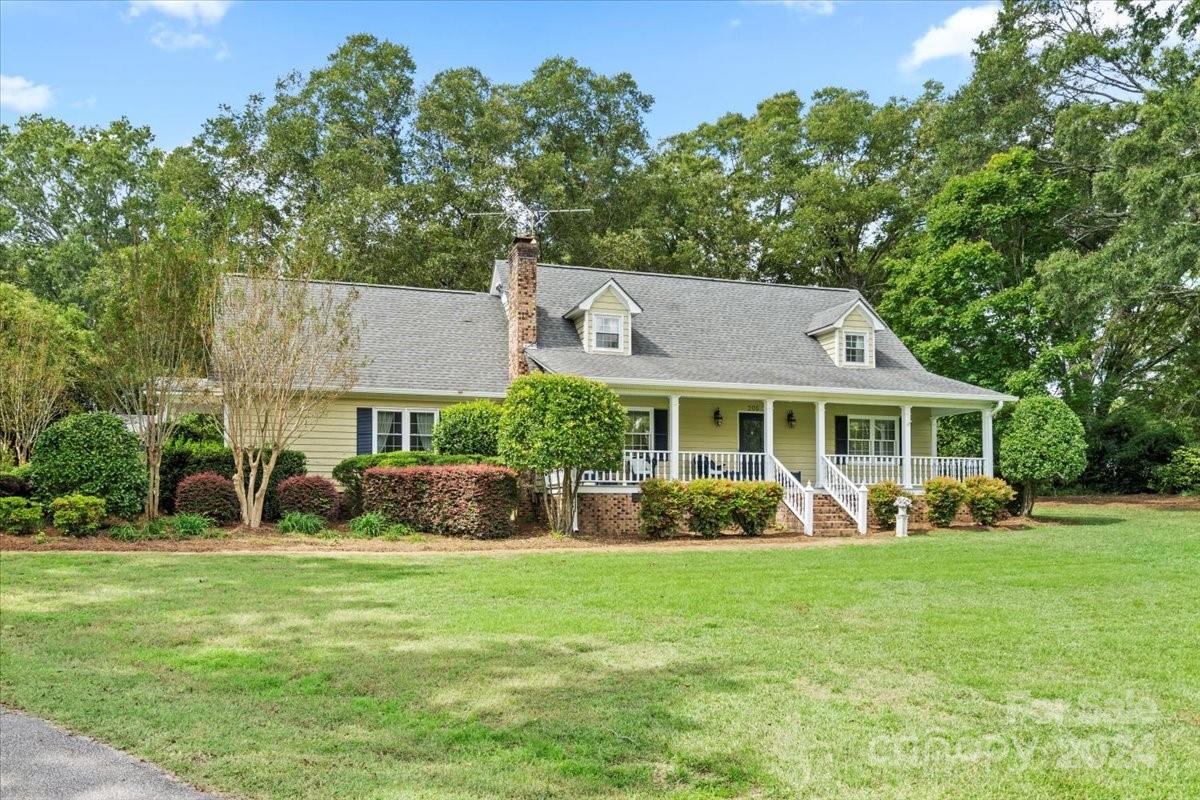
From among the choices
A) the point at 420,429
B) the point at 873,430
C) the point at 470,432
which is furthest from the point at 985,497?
the point at 420,429

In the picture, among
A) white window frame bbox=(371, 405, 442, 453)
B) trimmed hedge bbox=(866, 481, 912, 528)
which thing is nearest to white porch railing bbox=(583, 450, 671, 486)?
white window frame bbox=(371, 405, 442, 453)

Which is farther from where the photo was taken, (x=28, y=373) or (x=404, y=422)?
(x=28, y=373)

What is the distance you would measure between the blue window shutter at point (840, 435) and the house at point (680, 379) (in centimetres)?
3

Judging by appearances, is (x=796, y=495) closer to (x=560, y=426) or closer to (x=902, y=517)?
(x=902, y=517)

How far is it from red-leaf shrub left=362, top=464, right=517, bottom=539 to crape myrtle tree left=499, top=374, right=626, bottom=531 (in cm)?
58

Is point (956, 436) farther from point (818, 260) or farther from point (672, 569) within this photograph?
point (672, 569)

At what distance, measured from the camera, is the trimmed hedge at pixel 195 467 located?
17.0 metres

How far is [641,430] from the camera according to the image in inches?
810

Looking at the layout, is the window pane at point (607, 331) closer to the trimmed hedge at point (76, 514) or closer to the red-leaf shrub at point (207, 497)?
the red-leaf shrub at point (207, 497)

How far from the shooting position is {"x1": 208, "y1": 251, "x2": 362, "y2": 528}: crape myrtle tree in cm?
1540

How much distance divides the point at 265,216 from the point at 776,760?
114ft

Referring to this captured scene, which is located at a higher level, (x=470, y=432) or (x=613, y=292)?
(x=613, y=292)

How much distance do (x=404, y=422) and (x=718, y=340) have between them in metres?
8.19

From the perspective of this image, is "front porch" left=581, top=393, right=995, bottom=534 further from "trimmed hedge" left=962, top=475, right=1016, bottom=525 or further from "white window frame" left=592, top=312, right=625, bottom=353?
"trimmed hedge" left=962, top=475, right=1016, bottom=525
